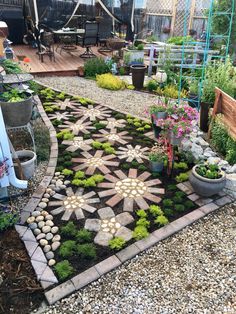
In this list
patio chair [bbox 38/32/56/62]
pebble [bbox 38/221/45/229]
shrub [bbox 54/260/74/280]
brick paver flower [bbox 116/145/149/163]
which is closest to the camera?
shrub [bbox 54/260/74/280]

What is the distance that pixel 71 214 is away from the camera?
3262 millimetres

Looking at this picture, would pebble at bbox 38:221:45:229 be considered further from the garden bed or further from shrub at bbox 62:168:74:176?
shrub at bbox 62:168:74:176

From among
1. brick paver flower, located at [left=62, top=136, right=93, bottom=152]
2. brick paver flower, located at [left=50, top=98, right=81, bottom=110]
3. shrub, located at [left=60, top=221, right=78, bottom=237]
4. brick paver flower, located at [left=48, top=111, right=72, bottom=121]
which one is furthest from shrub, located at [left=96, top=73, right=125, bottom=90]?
shrub, located at [left=60, top=221, right=78, bottom=237]

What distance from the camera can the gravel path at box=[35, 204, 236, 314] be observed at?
236cm

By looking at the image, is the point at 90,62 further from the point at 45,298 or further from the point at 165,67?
the point at 45,298

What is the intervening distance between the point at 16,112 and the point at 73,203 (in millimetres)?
1273

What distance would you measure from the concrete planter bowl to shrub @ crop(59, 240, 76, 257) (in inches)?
63.8

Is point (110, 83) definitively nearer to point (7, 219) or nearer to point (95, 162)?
point (95, 162)

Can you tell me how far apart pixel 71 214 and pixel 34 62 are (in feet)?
23.3

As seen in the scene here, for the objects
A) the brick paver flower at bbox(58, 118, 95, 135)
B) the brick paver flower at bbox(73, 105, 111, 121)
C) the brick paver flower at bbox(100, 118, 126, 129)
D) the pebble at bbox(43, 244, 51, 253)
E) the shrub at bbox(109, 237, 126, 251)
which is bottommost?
the pebble at bbox(43, 244, 51, 253)

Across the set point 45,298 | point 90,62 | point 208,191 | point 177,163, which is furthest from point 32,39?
point 45,298

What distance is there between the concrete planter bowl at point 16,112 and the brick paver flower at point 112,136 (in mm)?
1554

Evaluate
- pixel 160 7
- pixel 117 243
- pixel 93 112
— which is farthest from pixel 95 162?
pixel 160 7

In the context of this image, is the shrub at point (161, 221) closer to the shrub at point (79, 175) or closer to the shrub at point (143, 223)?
the shrub at point (143, 223)
